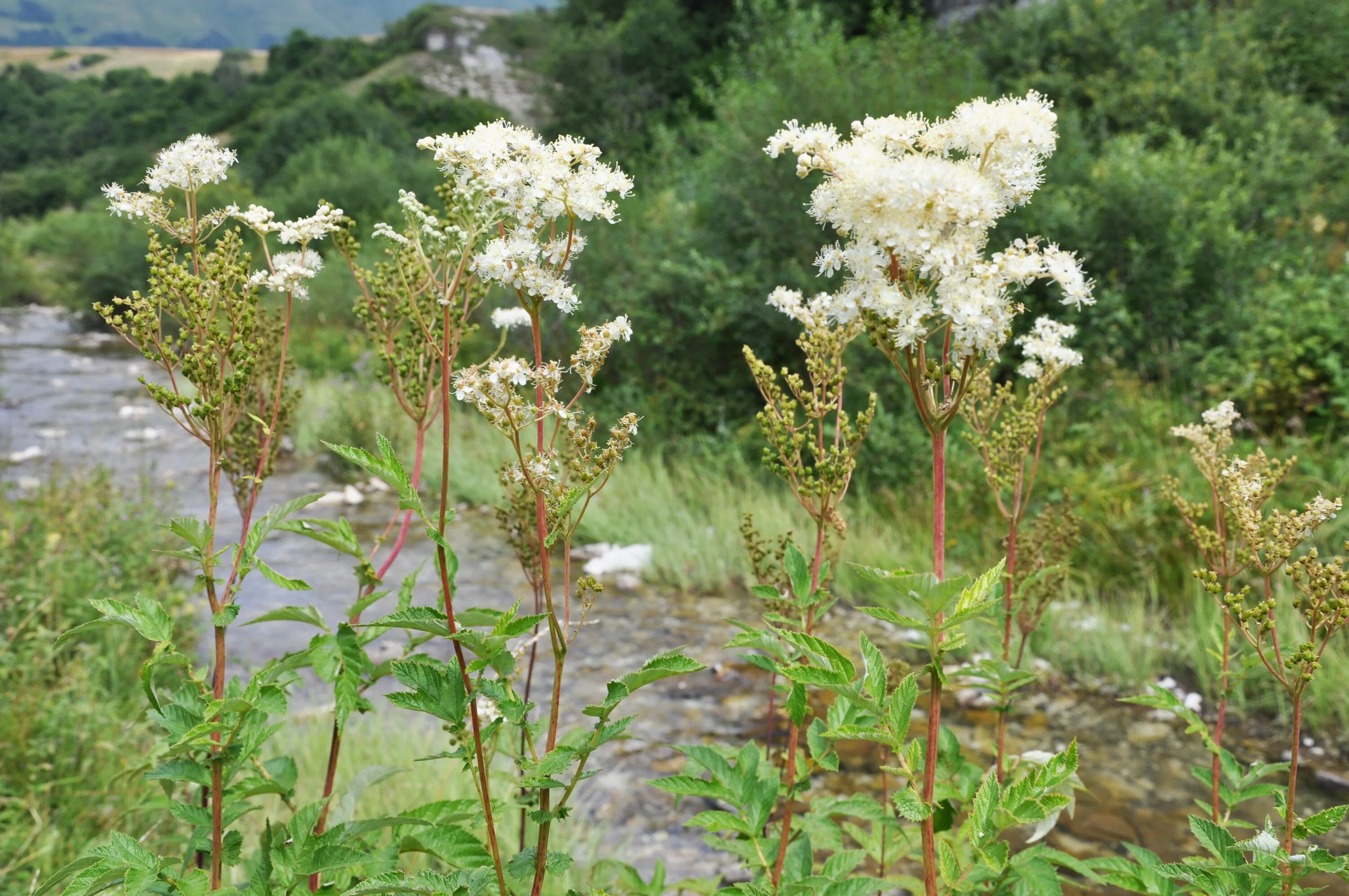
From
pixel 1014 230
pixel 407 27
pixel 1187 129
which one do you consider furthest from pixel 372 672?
pixel 407 27

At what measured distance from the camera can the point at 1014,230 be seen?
7078mm

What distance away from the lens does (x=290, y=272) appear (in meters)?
1.62

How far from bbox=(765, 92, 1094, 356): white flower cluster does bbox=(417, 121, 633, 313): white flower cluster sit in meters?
0.31

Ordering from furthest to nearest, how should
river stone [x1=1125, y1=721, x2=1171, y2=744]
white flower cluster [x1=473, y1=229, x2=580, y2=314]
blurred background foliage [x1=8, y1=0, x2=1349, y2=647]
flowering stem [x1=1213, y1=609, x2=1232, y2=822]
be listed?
1. blurred background foliage [x1=8, y1=0, x2=1349, y2=647]
2. river stone [x1=1125, y1=721, x2=1171, y2=744]
3. flowering stem [x1=1213, y1=609, x2=1232, y2=822]
4. white flower cluster [x1=473, y1=229, x2=580, y2=314]

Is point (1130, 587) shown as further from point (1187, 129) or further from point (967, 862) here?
point (1187, 129)

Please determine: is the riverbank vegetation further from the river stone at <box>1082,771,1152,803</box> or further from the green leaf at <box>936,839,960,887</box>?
the river stone at <box>1082,771,1152,803</box>

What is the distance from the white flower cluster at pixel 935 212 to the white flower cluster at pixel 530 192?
306 millimetres

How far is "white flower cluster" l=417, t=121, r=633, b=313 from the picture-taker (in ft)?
4.35

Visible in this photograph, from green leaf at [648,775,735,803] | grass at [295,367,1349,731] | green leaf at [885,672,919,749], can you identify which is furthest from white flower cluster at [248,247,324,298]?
grass at [295,367,1349,731]

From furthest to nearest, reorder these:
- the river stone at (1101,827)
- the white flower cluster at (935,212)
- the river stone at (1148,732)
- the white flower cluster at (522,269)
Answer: the river stone at (1148,732) → the river stone at (1101,827) → the white flower cluster at (522,269) → the white flower cluster at (935,212)

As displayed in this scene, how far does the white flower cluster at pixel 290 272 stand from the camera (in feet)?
5.22

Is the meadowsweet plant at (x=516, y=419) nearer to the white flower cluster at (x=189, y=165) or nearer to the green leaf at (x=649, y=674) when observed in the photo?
the green leaf at (x=649, y=674)

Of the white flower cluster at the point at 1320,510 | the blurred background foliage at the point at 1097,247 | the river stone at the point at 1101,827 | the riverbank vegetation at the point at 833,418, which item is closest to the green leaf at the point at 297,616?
the riverbank vegetation at the point at 833,418

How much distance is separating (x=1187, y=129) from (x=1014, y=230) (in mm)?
4532
